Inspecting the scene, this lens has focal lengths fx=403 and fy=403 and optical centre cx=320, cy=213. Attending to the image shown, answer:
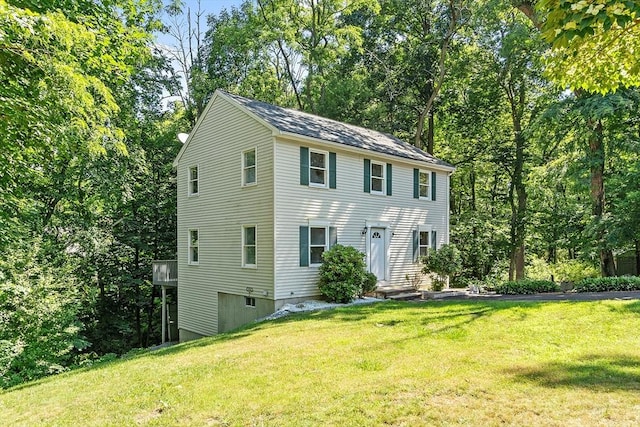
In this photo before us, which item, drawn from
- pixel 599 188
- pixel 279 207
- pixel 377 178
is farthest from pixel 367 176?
pixel 599 188

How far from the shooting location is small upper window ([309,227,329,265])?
13141 mm

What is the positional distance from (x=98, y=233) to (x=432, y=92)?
1943 cm

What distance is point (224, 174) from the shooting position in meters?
14.3

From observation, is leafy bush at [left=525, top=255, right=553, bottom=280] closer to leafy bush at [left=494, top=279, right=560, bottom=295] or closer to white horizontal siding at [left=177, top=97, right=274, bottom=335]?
leafy bush at [left=494, top=279, right=560, bottom=295]

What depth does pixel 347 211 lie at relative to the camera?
46.4 feet

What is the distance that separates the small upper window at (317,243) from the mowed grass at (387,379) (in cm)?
454

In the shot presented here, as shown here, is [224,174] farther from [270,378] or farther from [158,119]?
[158,119]

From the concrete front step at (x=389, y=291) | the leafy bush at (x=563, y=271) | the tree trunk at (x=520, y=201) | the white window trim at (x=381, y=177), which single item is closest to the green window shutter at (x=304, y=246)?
the concrete front step at (x=389, y=291)

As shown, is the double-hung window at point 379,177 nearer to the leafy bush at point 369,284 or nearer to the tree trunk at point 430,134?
the leafy bush at point 369,284

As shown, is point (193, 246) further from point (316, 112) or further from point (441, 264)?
point (316, 112)

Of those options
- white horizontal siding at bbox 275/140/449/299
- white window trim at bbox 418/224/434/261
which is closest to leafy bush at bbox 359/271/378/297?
white horizontal siding at bbox 275/140/449/299

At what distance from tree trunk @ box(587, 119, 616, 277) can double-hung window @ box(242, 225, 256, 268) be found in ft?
39.1

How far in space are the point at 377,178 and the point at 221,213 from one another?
5.95 m

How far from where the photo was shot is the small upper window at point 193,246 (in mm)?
15953
